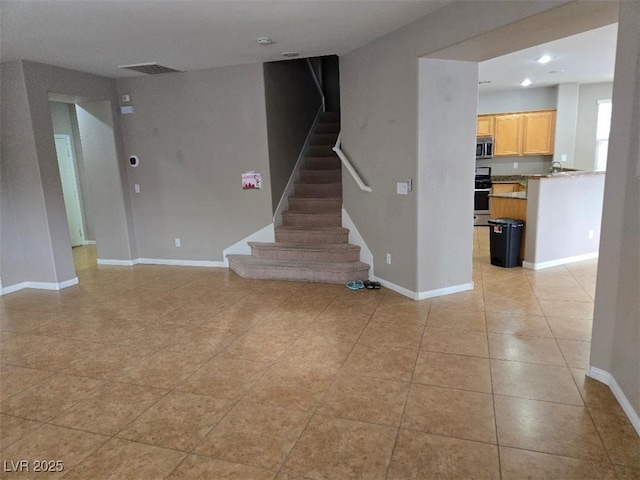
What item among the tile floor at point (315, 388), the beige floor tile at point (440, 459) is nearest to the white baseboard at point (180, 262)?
the tile floor at point (315, 388)

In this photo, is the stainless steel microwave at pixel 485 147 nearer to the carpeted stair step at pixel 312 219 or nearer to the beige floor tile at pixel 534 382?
the carpeted stair step at pixel 312 219

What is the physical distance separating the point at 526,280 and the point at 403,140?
2.20 metres

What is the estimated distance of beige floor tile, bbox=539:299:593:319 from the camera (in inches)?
141

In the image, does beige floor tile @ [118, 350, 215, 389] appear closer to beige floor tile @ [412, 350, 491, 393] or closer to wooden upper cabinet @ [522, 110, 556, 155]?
beige floor tile @ [412, 350, 491, 393]

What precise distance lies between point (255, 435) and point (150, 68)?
457cm

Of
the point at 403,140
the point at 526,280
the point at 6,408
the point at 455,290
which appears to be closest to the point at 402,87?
the point at 403,140

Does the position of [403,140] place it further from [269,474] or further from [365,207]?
[269,474]

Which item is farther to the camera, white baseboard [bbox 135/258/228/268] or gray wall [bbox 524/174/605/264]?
white baseboard [bbox 135/258/228/268]

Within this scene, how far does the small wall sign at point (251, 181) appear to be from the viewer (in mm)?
5328

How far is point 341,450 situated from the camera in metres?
2.05

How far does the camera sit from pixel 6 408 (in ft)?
8.34

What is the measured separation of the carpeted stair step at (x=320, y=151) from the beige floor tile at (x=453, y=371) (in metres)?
4.04

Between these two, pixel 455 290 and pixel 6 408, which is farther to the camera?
pixel 455 290

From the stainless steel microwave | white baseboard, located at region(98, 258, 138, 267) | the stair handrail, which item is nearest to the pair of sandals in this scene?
the stair handrail
